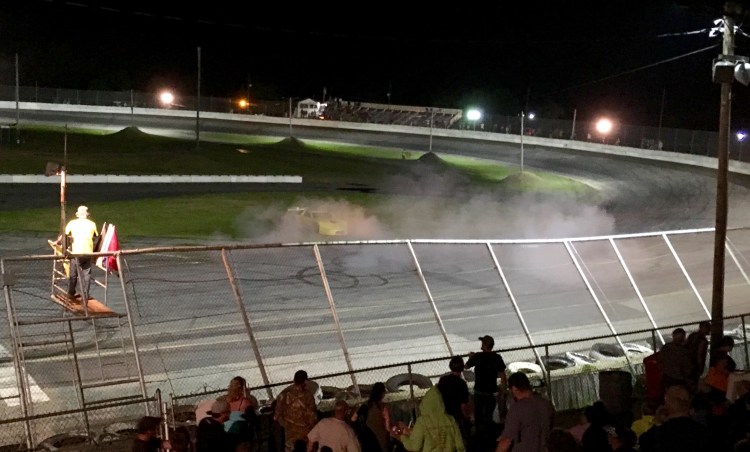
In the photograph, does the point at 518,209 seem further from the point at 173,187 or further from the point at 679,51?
the point at 679,51

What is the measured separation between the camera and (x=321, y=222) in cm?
3303

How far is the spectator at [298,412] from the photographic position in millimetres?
8852

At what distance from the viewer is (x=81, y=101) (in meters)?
83.6

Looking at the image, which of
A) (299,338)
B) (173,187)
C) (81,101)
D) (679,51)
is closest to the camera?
(299,338)

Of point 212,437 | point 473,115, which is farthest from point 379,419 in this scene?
point 473,115

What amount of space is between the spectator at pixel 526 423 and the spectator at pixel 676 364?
460cm

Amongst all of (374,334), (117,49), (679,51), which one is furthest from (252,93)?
(374,334)

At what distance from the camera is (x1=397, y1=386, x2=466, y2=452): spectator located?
8.04 metres

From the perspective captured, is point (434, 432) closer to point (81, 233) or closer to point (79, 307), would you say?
point (79, 307)

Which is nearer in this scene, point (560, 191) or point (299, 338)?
point (299, 338)

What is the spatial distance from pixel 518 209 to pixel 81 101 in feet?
179

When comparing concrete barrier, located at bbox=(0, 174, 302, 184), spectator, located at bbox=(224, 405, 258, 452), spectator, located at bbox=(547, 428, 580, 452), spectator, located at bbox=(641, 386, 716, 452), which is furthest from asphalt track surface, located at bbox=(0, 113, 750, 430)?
spectator, located at bbox=(547, 428, 580, 452)

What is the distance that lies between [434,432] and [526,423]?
33.8 inches

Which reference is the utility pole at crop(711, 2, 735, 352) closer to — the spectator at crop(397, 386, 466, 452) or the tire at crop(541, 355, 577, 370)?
the tire at crop(541, 355, 577, 370)
